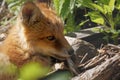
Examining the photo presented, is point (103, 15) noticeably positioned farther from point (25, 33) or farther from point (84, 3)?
point (25, 33)

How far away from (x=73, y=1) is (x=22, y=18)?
1852mm

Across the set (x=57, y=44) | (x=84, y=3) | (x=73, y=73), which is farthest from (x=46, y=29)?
(x=84, y=3)

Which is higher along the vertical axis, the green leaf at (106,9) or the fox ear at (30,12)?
the fox ear at (30,12)

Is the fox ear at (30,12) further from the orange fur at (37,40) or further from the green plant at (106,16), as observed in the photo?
the green plant at (106,16)

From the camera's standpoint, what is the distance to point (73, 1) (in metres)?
5.71

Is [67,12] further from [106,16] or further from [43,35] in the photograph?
[43,35]

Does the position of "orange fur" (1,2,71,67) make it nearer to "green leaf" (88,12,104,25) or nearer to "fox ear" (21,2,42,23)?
"fox ear" (21,2,42,23)

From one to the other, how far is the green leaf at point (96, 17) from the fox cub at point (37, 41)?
4.11 feet

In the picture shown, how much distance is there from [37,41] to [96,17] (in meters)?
→ 1.59

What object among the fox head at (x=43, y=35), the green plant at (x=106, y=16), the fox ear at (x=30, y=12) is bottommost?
the green plant at (x=106, y=16)

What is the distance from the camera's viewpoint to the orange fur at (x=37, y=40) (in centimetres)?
406

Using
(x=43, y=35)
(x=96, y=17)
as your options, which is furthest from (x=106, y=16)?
(x=43, y=35)

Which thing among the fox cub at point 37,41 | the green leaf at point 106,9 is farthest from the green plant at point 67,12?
the fox cub at point 37,41

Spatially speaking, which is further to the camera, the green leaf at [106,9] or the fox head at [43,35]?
the green leaf at [106,9]
